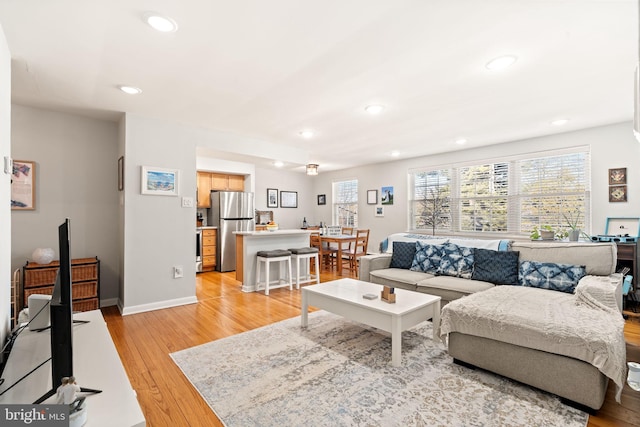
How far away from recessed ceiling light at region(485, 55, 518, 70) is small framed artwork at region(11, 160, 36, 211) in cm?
480

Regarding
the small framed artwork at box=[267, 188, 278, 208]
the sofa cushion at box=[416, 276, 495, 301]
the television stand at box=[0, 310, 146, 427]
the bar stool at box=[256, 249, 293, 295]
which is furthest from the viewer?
the small framed artwork at box=[267, 188, 278, 208]

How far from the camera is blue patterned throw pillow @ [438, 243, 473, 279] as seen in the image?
365cm

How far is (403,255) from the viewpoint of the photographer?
424cm

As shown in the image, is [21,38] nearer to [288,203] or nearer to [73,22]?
[73,22]

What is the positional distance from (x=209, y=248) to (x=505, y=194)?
220 inches

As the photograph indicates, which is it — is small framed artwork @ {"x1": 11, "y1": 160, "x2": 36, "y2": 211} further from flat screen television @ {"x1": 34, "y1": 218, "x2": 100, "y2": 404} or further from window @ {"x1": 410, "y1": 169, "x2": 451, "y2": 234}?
window @ {"x1": 410, "y1": 169, "x2": 451, "y2": 234}

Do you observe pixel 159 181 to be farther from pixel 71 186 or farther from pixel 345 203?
pixel 345 203

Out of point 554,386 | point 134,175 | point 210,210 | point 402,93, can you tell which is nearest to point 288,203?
point 210,210

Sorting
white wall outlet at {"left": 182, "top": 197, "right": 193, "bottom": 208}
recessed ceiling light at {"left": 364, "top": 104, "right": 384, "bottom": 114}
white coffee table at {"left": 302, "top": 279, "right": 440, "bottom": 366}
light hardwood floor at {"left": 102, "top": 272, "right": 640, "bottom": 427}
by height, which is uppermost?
recessed ceiling light at {"left": 364, "top": 104, "right": 384, "bottom": 114}

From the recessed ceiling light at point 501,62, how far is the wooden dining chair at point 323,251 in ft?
14.0

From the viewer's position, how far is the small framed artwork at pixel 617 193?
155 inches

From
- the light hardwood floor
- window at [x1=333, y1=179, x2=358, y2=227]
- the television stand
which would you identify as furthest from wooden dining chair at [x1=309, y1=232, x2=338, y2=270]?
the television stand

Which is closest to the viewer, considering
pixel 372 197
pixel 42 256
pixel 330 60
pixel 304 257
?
pixel 330 60

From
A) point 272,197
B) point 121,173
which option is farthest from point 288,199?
point 121,173
